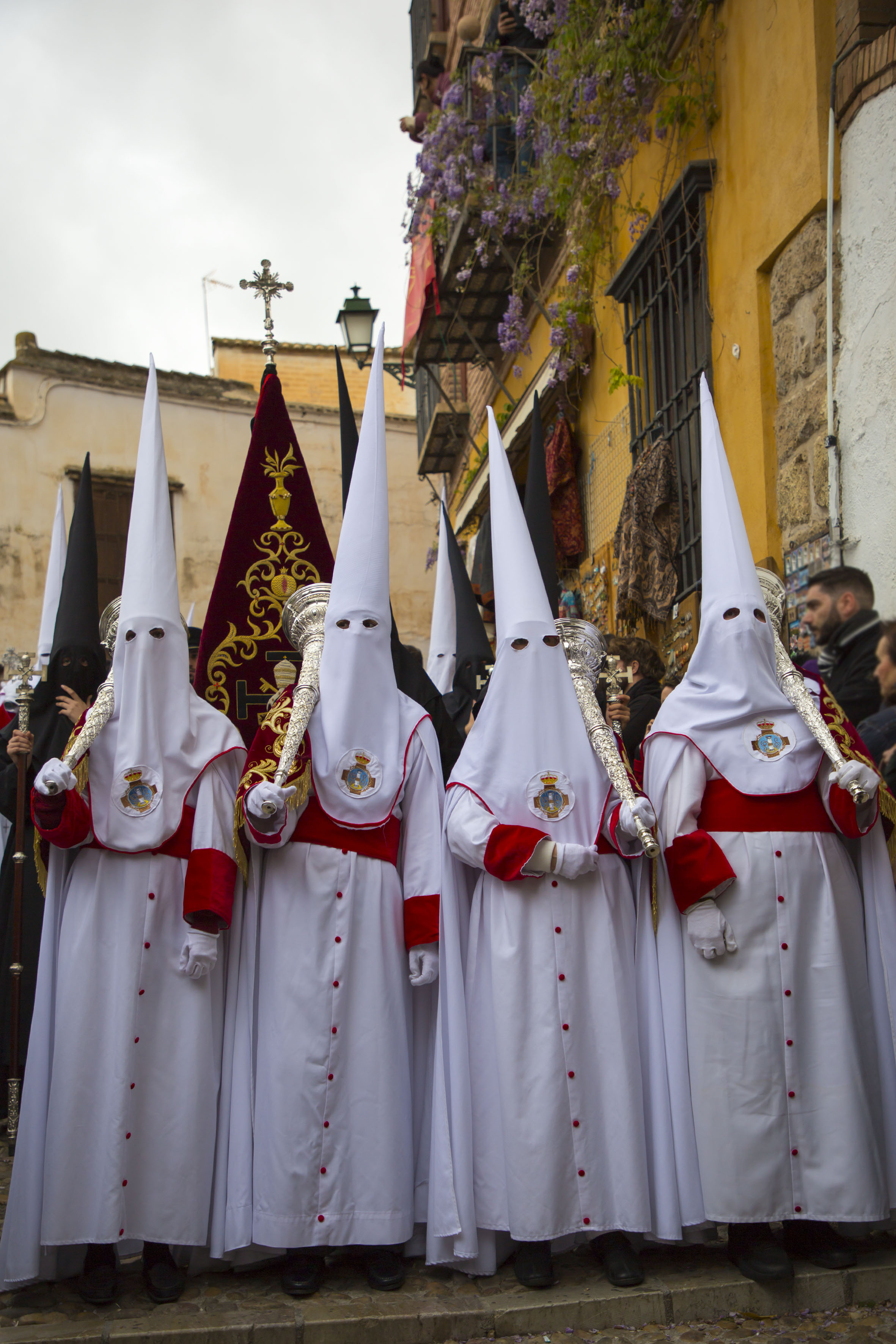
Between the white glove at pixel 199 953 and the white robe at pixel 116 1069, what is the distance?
9 centimetres

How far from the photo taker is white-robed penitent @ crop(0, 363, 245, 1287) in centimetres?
360

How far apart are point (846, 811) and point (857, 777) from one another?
174mm

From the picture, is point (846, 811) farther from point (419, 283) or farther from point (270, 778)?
point (419, 283)

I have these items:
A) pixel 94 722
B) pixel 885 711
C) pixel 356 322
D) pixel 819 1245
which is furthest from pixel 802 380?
pixel 356 322

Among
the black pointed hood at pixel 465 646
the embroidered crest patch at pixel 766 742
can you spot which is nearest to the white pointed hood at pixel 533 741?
the embroidered crest patch at pixel 766 742

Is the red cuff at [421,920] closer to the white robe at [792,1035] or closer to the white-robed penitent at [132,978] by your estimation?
the white-robed penitent at [132,978]

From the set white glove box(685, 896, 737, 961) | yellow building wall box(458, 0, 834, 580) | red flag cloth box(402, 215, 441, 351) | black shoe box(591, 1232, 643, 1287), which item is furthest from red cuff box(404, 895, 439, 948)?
red flag cloth box(402, 215, 441, 351)

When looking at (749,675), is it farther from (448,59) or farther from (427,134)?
(448,59)

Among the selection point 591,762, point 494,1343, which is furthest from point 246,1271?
point 591,762

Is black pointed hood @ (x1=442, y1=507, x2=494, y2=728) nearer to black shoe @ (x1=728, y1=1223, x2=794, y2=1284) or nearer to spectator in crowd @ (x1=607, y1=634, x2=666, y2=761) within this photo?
spectator in crowd @ (x1=607, y1=634, x2=666, y2=761)

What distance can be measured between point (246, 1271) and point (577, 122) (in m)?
7.15

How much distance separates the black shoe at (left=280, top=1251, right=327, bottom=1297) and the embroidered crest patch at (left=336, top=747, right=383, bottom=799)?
134cm

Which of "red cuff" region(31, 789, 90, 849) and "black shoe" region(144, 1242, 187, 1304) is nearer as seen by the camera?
"black shoe" region(144, 1242, 187, 1304)

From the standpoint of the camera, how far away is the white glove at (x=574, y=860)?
3.73 meters
